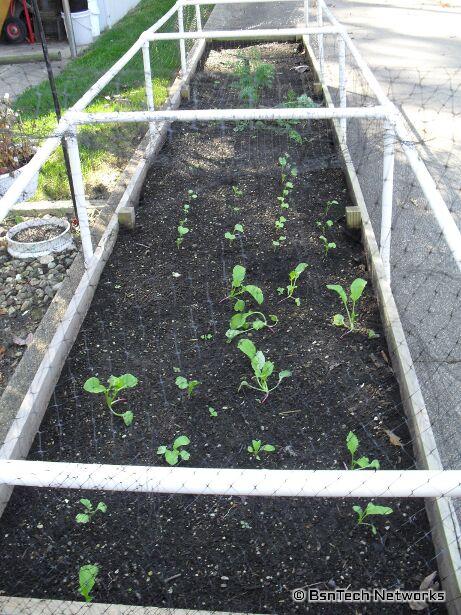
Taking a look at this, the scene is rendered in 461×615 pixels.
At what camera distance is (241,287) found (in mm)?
3729

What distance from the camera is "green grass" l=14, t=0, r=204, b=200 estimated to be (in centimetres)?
523

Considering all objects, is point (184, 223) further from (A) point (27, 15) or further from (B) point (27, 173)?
(A) point (27, 15)

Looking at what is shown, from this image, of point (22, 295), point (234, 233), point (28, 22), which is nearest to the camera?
point (22, 295)

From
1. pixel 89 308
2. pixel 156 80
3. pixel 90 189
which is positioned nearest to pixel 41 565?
pixel 89 308

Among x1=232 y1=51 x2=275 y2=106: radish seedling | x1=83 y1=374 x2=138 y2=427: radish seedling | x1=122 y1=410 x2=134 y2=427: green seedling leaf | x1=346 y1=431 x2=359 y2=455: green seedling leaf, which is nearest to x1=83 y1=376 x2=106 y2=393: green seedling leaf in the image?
x1=83 y1=374 x2=138 y2=427: radish seedling

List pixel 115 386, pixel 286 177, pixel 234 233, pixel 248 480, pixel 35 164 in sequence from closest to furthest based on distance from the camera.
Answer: pixel 248 480
pixel 35 164
pixel 115 386
pixel 234 233
pixel 286 177

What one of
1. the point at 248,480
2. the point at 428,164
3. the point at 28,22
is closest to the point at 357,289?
the point at 248,480

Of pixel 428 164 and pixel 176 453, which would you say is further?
pixel 428 164

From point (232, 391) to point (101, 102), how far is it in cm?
472

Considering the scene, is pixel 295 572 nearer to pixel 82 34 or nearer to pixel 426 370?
pixel 426 370

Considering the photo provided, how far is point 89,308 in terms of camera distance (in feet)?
11.9

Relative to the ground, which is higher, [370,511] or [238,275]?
[238,275]

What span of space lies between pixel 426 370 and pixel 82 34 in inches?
326

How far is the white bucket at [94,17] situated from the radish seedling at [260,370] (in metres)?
8.20
